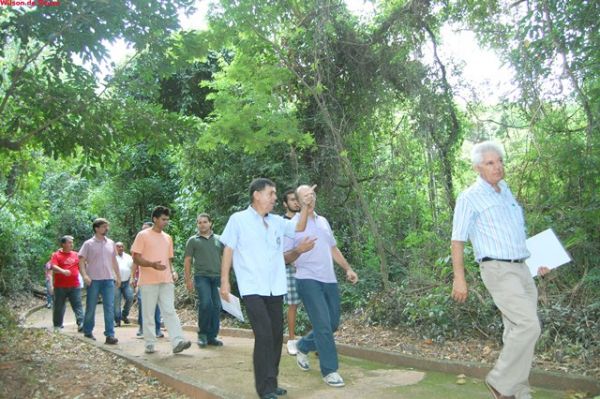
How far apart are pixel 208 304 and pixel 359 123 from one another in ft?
18.7

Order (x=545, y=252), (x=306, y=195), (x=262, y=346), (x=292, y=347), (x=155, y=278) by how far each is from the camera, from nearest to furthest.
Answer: (x=545, y=252)
(x=262, y=346)
(x=306, y=195)
(x=292, y=347)
(x=155, y=278)

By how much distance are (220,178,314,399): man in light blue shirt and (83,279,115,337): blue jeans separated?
466cm

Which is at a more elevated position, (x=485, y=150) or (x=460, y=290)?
(x=485, y=150)

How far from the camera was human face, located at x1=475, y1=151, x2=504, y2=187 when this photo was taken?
4746 mm

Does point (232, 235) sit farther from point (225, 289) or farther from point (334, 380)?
point (334, 380)

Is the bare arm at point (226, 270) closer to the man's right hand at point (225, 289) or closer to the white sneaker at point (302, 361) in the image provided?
the man's right hand at point (225, 289)

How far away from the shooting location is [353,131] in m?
12.5

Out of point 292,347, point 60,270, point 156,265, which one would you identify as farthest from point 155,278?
point 60,270

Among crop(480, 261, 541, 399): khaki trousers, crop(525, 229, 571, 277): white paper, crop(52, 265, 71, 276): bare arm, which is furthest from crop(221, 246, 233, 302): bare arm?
crop(52, 265, 71, 276): bare arm

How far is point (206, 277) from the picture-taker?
339 inches

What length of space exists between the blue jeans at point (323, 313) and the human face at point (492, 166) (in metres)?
2.20

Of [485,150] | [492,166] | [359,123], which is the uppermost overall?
[359,123]

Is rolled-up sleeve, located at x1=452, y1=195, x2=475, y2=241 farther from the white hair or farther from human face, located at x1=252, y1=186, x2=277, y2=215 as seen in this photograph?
human face, located at x1=252, y1=186, x2=277, y2=215

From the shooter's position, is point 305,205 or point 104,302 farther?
point 104,302
